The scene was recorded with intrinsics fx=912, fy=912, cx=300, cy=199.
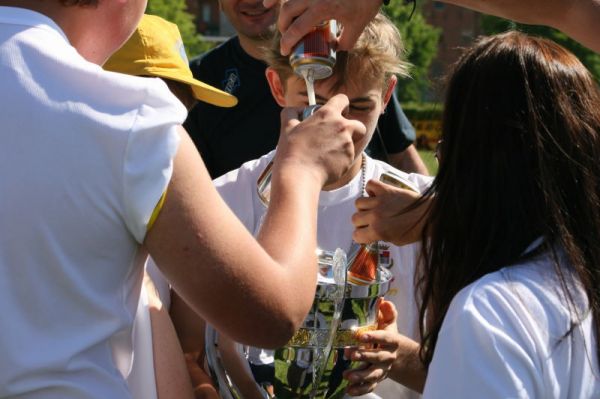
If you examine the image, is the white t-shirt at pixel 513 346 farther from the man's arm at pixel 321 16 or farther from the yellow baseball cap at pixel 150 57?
the yellow baseball cap at pixel 150 57

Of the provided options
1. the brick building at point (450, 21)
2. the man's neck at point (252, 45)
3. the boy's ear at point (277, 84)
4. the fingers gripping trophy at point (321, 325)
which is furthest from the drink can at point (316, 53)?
the brick building at point (450, 21)

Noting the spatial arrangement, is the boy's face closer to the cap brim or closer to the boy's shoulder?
the boy's shoulder

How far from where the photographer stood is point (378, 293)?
2104 millimetres


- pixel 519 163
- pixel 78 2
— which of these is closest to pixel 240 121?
pixel 519 163

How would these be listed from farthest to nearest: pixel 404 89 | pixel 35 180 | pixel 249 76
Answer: pixel 404 89
pixel 249 76
pixel 35 180

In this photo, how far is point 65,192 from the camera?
4.63 ft

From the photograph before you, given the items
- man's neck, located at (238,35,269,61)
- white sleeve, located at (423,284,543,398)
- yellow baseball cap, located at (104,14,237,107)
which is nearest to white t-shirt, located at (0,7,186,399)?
white sleeve, located at (423,284,543,398)

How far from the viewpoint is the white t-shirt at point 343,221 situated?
2.61 m

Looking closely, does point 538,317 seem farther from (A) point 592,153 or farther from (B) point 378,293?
(B) point 378,293

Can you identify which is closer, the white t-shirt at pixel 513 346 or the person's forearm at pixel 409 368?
the white t-shirt at pixel 513 346

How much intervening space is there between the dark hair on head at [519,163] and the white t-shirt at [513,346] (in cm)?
8

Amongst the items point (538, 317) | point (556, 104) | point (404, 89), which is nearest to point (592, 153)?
point (556, 104)

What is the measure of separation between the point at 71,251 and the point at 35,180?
127 mm

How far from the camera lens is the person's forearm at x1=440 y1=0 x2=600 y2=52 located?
224cm
